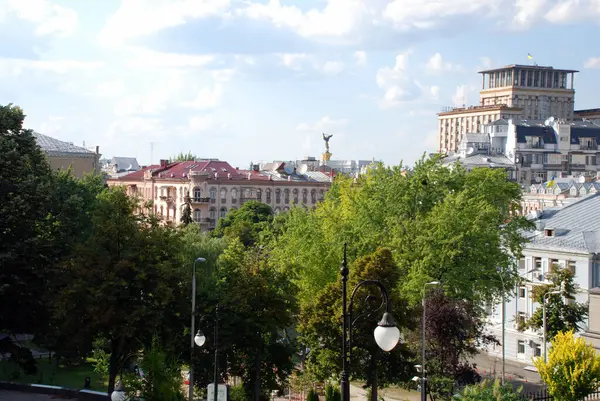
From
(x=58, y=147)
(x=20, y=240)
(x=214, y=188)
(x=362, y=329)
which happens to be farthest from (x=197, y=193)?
(x=362, y=329)

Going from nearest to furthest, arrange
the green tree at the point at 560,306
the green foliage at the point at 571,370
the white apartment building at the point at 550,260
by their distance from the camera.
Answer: the green foliage at the point at 571,370, the green tree at the point at 560,306, the white apartment building at the point at 550,260

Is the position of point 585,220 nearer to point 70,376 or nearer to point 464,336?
point 464,336

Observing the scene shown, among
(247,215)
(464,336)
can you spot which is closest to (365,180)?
(464,336)

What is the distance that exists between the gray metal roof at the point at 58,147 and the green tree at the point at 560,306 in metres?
53.6

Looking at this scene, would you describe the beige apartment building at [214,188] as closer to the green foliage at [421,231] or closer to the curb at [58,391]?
the green foliage at [421,231]

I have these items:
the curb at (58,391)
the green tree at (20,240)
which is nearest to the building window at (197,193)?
the green tree at (20,240)

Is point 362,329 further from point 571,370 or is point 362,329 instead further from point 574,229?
point 574,229

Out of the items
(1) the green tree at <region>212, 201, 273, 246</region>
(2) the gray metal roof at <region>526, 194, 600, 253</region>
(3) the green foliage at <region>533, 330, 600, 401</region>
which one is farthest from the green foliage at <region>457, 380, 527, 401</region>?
(1) the green tree at <region>212, 201, 273, 246</region>

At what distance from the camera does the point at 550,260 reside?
6588cm

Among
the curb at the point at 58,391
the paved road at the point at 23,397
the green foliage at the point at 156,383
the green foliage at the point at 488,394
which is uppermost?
the green foliage at the point at 488,394

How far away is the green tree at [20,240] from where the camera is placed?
Answer: 45156 millimetres

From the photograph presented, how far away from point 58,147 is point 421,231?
55.3 m

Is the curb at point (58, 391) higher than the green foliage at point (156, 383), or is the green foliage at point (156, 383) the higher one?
the green foliage at point (156, 383)

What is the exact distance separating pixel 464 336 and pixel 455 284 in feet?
18.8
